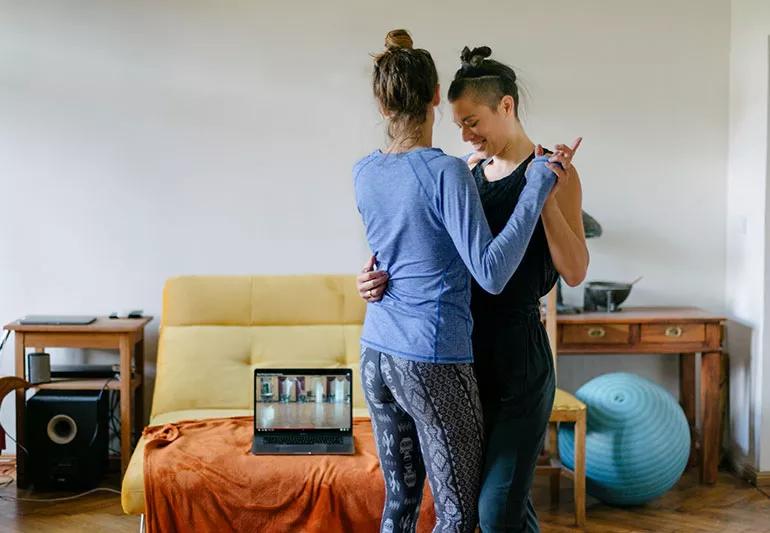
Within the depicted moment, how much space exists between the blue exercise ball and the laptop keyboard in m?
0.96

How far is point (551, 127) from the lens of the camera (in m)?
4.20

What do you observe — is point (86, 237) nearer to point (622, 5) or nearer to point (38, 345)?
point (38, 345)

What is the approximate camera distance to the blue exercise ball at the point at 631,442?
3568mm

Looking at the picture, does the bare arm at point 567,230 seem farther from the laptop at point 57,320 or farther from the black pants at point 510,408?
the laptop at point 57,320

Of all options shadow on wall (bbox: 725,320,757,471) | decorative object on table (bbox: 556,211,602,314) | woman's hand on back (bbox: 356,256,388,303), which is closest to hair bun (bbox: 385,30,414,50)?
woman's hand on back (bbox: 356,256,388,303)

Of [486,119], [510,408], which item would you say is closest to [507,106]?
[486,119]

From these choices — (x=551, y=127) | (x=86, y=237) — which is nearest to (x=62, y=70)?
(x=86, y=237)

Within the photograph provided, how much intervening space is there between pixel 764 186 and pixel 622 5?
101cm

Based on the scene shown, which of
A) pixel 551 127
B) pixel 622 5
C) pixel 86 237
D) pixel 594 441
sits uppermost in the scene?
pixel 622 5

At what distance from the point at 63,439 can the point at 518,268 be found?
8.26 ft

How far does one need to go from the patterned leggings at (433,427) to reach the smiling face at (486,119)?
0.51m

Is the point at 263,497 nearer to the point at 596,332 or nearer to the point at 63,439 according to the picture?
the point at 63,439

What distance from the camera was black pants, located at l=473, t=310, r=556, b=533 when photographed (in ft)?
6.13

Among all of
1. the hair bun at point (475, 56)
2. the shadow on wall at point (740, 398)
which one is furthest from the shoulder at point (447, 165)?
the shadow on wall at point (740, 398)
